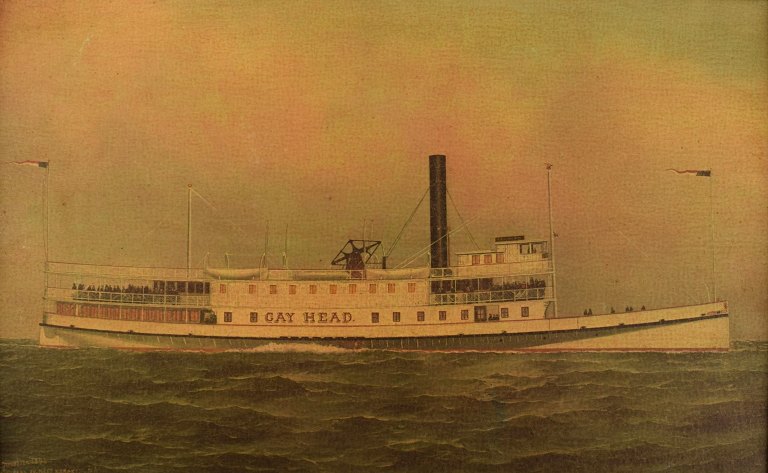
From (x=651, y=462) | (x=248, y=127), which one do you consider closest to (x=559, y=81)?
(x=248, y=127)

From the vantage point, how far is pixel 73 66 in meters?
7.12

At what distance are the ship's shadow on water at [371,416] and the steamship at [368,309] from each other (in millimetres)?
582

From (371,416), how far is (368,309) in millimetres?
1714

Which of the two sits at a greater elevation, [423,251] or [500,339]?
[423,251]

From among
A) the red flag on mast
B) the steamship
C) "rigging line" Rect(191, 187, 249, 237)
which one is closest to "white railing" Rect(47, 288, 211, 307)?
the steamship

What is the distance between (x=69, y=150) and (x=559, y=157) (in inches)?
195

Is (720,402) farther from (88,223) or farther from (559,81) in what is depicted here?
(88,223)

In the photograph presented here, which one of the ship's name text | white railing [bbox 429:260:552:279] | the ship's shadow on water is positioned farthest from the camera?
the ship's name text

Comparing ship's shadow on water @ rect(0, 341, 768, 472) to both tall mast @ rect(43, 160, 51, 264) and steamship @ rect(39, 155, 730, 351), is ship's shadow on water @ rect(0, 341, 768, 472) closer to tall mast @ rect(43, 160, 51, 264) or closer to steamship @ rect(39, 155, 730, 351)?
steamship @ rect(39, 155, 730, 351)

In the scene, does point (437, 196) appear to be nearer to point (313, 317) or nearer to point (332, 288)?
point (332, 288)

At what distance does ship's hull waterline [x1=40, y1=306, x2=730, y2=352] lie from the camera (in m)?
7.52

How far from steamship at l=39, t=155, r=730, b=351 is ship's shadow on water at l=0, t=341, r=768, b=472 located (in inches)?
22.9

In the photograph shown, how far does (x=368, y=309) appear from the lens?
26.9 feet
